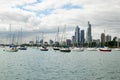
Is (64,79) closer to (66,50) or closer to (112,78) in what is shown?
(112,78)

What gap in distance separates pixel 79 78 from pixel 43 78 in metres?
5.99

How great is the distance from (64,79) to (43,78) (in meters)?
3.52

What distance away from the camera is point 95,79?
149 ft

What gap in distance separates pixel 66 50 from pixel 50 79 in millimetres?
124403

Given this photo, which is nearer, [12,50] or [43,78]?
[43,78]

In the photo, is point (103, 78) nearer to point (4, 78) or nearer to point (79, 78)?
point (79, 78)

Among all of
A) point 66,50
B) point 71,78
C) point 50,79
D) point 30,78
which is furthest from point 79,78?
point 66,50

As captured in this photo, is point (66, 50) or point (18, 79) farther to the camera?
point (66, 50)

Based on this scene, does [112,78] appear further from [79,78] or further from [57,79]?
[57,79]

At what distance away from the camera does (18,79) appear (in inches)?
1753

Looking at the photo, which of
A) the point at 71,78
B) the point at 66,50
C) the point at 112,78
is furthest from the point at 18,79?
the point at 66,50

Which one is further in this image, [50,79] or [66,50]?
[66,50]

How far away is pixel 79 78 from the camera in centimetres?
4616

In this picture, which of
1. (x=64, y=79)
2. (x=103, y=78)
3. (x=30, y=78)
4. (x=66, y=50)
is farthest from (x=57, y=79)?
(x=66, y=50)
